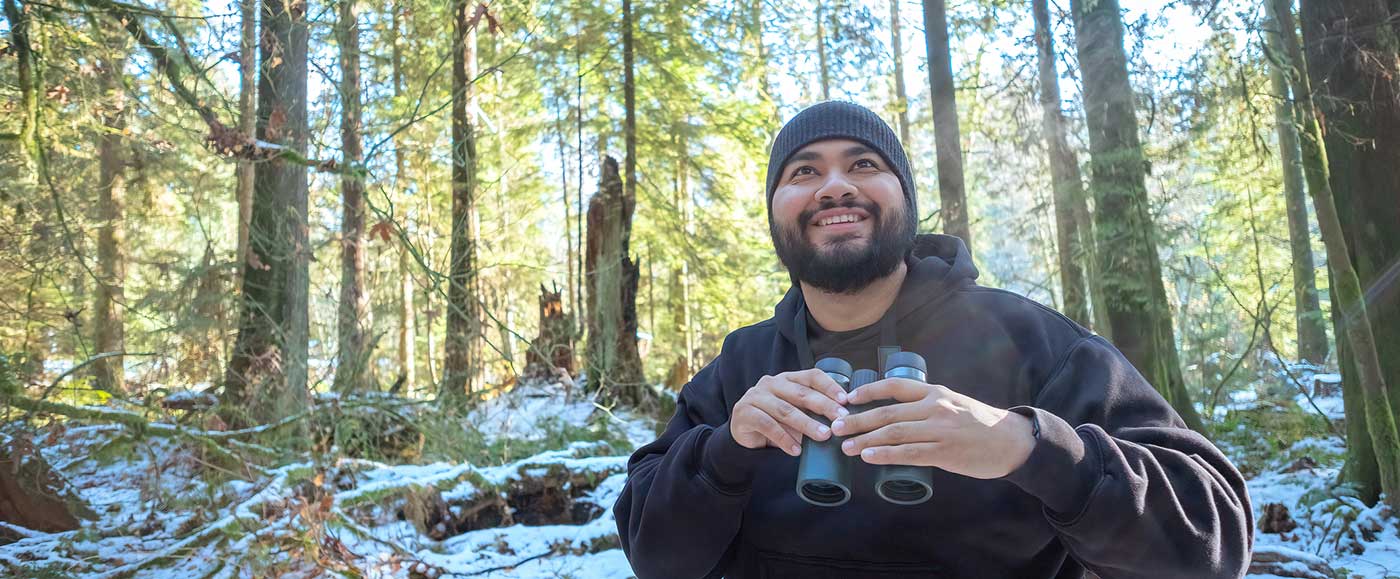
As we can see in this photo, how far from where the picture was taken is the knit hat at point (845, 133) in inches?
84.4

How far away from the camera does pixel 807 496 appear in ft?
5.13

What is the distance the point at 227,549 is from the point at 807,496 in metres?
4.12

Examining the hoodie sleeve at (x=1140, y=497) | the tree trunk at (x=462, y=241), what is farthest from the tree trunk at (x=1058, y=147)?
the hoodie sleeve at (x=1140, y=497)

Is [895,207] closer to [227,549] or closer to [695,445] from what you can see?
[695,445]

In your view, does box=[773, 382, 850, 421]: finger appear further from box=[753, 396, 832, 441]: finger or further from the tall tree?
the tall tree

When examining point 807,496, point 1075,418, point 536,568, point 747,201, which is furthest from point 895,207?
point 747,201

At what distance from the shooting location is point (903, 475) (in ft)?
4.54

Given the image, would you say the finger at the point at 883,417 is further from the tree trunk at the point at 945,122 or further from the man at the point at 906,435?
the tree trunk at the point at 945,122

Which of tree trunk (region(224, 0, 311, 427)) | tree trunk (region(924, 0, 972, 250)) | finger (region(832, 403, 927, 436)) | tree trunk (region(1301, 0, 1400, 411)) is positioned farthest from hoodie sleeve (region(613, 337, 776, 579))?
tree trunk (region(924, 0, 972, 250))

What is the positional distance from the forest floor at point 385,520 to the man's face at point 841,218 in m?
3.49

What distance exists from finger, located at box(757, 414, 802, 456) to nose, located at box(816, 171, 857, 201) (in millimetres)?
728

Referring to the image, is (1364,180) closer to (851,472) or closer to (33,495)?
(851,472)

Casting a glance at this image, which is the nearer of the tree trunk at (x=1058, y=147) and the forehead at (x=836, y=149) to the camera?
the forehead at (x=836, y=149)

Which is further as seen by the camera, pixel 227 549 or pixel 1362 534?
pixel 1362 534
